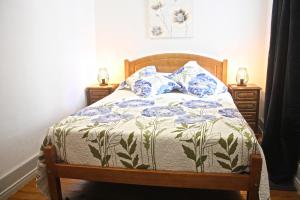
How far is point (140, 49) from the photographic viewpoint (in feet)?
13.1

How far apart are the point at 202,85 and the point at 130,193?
1.57m

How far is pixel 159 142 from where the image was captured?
6.08 feet

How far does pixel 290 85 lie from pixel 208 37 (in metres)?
1.85

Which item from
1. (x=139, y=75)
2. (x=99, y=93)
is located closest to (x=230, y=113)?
(x=139, y=75)

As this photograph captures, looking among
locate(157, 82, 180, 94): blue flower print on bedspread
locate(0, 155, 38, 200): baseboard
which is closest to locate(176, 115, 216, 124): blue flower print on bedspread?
locate(157, 82, 180, 94): blue flower print on bedspread

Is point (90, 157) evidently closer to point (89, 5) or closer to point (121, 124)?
point (121, 124)

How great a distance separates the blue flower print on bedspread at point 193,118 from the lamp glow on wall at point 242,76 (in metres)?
1.66

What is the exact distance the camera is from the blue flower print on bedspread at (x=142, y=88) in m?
3.21

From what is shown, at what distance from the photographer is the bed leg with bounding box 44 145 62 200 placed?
1.97 meters

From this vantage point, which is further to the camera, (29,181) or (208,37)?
(208,37)

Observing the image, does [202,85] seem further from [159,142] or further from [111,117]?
[159,142]

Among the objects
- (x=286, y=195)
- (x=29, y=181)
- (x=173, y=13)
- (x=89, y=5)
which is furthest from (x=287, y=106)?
(x=89, y=5)

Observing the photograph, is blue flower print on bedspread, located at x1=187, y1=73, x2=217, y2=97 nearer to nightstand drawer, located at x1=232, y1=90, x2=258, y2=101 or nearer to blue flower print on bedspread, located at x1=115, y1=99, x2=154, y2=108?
nightstand drawer, located at x1=232, y1=90, x2=258, y2=101

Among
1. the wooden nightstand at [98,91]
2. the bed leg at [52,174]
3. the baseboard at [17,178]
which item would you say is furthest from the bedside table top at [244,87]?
the baseboard at [17,178]
